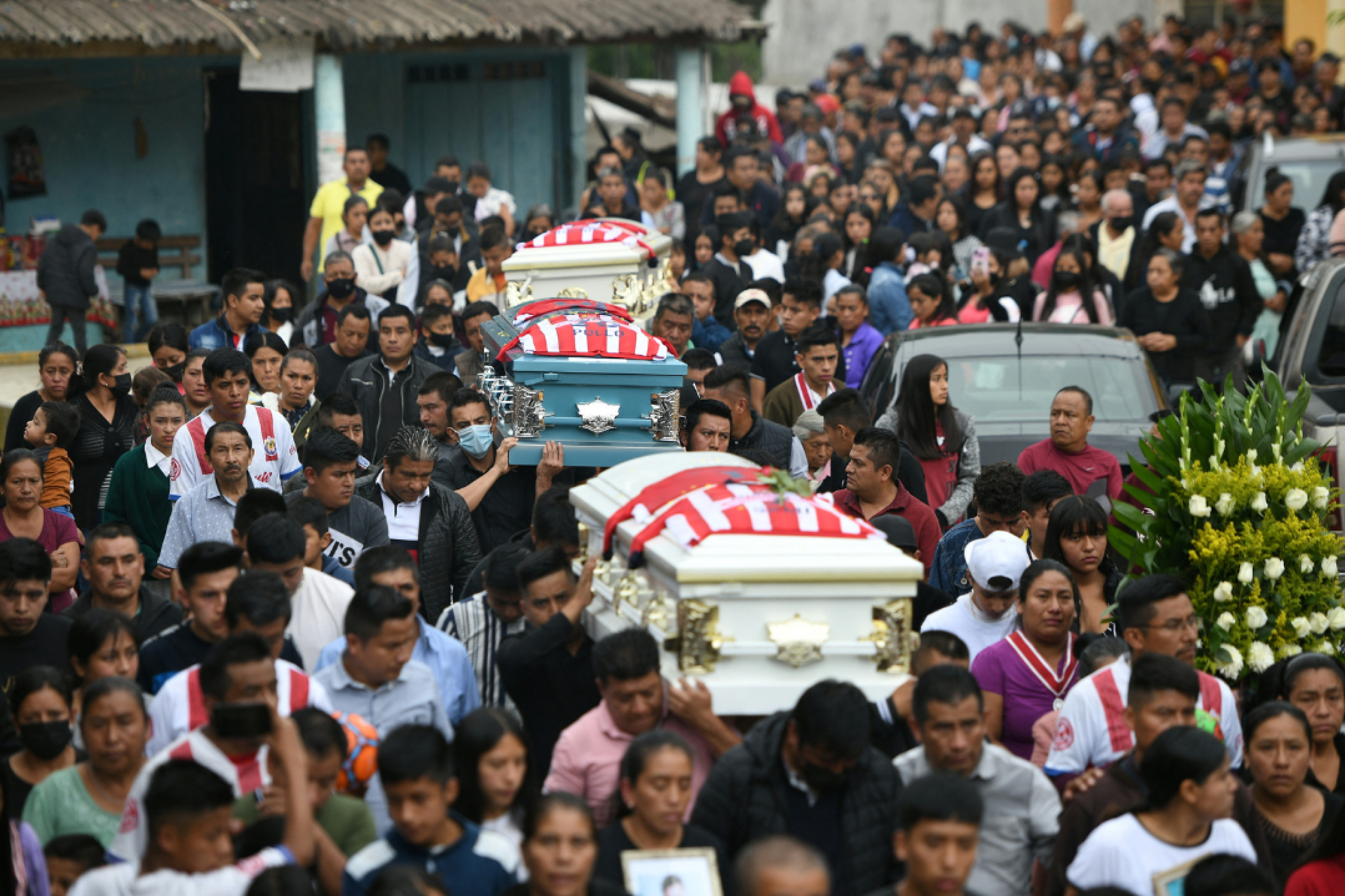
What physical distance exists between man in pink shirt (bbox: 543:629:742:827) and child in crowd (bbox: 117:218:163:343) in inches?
417

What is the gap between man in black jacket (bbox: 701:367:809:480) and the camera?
8.12 metres

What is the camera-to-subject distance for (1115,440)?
8664 mm

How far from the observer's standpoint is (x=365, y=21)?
14711mm

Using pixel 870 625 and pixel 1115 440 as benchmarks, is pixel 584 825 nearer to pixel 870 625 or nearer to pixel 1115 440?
pixel 870 625

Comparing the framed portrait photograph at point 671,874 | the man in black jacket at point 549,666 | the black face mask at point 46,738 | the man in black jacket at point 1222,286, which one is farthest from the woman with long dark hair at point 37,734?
the man in black jacket at point 1222,286

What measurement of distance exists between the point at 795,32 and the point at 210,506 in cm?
2580

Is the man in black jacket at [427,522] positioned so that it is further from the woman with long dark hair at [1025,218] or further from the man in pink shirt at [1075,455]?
the woman with long dark hair at [1025,218]

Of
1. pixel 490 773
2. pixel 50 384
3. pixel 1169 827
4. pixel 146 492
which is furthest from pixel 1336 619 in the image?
pixel 50 384

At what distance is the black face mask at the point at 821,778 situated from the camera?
4441 millimetres

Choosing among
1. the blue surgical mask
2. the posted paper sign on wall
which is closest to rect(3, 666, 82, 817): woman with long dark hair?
the blue surgical mask

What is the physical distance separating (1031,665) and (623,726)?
145 cm

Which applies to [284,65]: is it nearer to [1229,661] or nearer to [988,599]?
[988,599]

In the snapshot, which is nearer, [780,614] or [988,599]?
[780,614]

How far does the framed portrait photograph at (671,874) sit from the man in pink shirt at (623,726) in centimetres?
51
